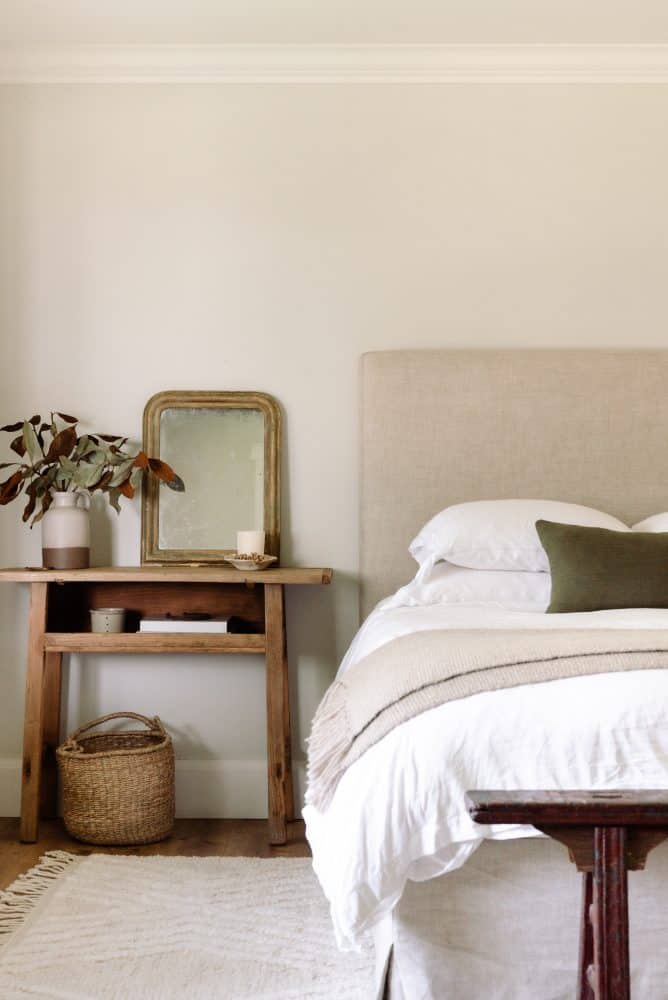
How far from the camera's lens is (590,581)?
8.94ft

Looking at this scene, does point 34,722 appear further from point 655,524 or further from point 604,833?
point 604,833

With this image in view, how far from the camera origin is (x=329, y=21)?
3395 mm

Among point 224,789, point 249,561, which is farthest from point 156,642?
point 224,789

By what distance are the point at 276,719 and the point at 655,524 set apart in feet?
4.22

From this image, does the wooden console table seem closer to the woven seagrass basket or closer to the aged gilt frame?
the woven seagrass basket

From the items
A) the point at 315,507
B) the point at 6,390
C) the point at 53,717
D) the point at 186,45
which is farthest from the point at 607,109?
the point at 53,717

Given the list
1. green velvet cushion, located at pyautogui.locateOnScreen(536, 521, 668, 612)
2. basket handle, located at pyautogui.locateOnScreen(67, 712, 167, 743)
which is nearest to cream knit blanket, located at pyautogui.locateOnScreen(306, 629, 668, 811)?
green velvet cushion, located at pyautogui.locateOnScreen(536, 521, 668, 612)

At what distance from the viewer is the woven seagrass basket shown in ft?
10.1

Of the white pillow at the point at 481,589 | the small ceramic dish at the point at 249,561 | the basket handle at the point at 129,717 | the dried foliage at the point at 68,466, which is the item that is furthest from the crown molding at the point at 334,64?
the basket handle at the point at 129,717

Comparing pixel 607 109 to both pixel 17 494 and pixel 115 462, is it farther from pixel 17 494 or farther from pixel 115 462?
pixel 17 494

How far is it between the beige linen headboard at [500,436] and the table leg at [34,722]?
105cm

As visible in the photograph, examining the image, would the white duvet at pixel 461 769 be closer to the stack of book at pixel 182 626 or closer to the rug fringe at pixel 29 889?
the rug fringe at pixel 29 889

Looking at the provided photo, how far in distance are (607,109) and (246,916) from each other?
9.35 ft

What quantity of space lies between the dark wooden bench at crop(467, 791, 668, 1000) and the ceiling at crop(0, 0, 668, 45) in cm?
270
